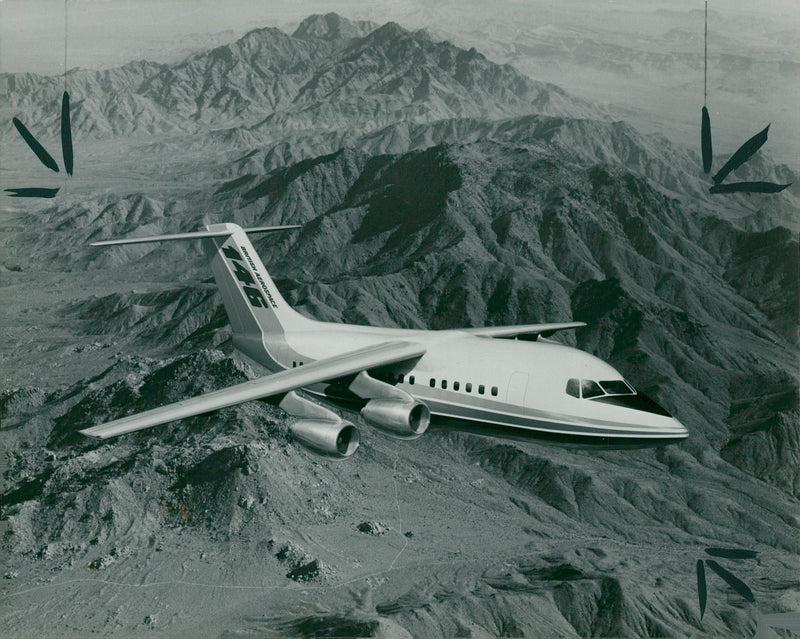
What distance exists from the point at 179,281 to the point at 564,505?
346ft

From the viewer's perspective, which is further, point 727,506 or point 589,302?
point 589,302

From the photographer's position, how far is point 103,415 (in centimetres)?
10244

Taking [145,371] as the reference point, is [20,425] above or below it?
below

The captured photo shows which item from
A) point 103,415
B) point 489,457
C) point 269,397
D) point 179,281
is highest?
point 269,397

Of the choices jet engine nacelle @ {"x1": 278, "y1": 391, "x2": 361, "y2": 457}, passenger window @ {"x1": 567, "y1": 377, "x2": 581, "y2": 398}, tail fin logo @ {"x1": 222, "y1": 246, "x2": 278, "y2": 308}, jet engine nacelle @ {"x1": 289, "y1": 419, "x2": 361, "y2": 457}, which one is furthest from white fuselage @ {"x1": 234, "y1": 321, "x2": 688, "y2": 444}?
tail fin logo @ {"x1": 222, "y1": 246, "x2": 278, "y2": 308}

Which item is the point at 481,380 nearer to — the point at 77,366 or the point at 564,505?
the point at 564,505

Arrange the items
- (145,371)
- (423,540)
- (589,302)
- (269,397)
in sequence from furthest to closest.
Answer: (589,302), (145,371), (423,540), (269,397)

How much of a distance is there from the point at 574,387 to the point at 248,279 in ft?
65.6

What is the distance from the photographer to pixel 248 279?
52500 millimetres

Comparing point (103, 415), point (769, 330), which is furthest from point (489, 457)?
point (769, 330)

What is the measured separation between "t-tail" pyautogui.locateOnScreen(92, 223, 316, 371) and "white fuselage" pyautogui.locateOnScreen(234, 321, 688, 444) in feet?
18.1

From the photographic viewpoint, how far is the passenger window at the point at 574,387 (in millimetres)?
42156

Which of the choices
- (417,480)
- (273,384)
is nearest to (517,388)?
(273,384)

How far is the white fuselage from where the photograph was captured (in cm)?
4156
